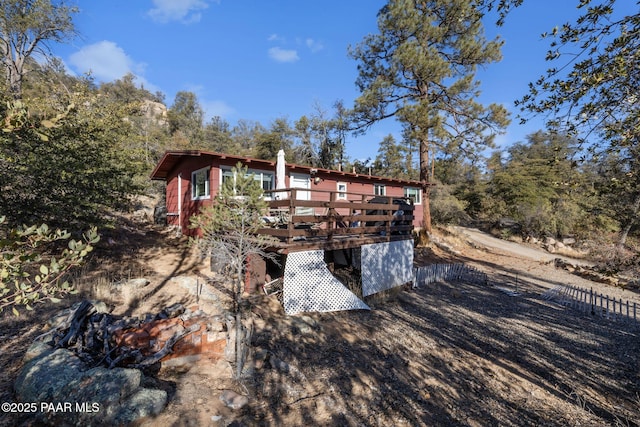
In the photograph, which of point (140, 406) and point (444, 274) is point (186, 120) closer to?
point (444, 274)

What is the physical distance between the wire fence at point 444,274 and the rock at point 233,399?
24.7ft

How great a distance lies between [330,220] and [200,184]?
6617 millimetres

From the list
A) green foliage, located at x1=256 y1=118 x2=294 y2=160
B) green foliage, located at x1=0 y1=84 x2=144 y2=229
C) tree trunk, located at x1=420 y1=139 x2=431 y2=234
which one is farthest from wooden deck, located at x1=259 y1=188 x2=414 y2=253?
green foliage, located at x1=256 y1=118 x2=294 y2=160

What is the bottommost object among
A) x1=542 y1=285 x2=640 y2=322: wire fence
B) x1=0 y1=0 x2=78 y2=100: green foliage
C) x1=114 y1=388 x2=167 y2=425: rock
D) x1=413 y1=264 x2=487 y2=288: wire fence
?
x1=542 y1=285 x2=640 y2=322: wire fence

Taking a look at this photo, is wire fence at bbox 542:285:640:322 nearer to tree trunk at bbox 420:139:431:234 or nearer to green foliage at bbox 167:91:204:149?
tree trunk at bbox 420:139:431:234

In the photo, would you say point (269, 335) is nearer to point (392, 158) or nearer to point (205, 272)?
point (205, 272)

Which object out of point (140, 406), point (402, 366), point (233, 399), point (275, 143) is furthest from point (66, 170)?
point (275, 143)

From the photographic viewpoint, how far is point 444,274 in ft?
35.9

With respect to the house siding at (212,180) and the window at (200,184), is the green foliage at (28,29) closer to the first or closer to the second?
the house siding at (212,180)

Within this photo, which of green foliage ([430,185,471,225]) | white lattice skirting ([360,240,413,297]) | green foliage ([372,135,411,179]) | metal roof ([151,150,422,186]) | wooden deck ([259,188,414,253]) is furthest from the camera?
green foliage ([372,135,411,179])

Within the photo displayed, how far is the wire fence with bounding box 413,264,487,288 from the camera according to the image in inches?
384

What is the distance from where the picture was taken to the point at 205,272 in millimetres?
7617

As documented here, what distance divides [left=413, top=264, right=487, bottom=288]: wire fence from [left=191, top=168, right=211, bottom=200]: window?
806 centimetres

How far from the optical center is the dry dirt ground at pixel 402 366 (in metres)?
3.29
